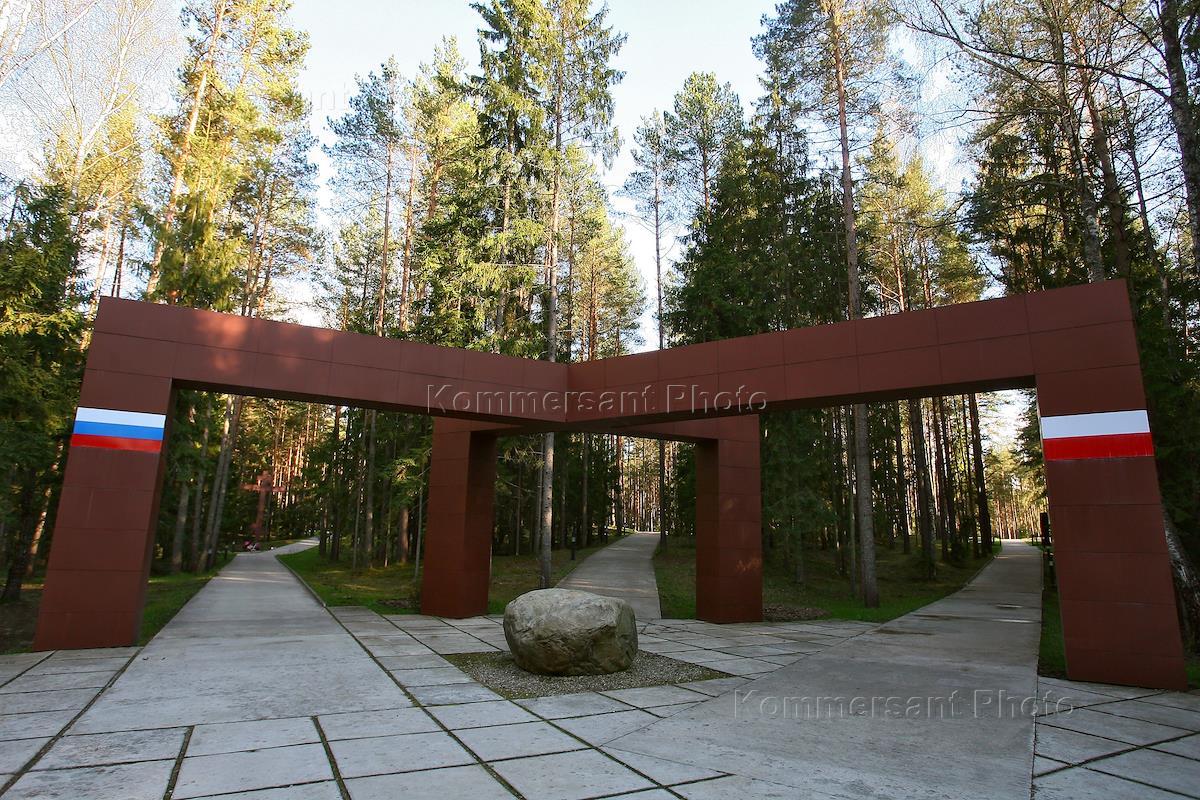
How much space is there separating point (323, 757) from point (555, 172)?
15360mm

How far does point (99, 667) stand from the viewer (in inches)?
264

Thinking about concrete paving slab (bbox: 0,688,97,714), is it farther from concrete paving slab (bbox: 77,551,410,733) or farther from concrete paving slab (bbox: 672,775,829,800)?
concrete paving slab (bbox: 672,775,829,800)

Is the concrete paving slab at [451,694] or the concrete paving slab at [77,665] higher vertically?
the concrete paving slab at [451,694]

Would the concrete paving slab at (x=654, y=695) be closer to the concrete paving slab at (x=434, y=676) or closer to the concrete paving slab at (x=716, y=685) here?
the concrete paving slab at (x=716, y=685)

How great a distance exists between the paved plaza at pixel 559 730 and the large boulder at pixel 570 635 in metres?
0.70

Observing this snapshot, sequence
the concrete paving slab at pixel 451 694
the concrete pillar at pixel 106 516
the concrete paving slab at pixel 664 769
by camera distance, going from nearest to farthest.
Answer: the concrete paving slab at pixel 664 769 < the concrete paving slab at pixel 451 694 < the concrete pillar at pixel 106 516

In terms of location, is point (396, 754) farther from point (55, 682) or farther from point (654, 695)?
point (55, 682)

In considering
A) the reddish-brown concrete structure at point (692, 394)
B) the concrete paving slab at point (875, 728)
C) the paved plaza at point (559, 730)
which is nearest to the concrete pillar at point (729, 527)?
the reddish-brown concrete structure at point (692, 394)

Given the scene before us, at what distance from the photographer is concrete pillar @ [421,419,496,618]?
11914 millimetres

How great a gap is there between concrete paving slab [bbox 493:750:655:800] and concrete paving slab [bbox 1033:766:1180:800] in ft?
8.03

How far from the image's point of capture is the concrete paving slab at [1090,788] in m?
3.55

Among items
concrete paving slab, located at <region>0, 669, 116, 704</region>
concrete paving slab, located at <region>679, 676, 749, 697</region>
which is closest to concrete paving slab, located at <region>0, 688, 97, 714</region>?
concrete paving slab, located at <region>0, 669, 116, 704</region>

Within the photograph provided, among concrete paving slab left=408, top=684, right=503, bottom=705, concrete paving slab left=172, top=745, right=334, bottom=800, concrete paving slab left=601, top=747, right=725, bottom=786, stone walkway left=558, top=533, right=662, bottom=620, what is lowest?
stone walkway left=558, top=533, right=662, bottom=620

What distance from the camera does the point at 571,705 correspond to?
18.0ft
